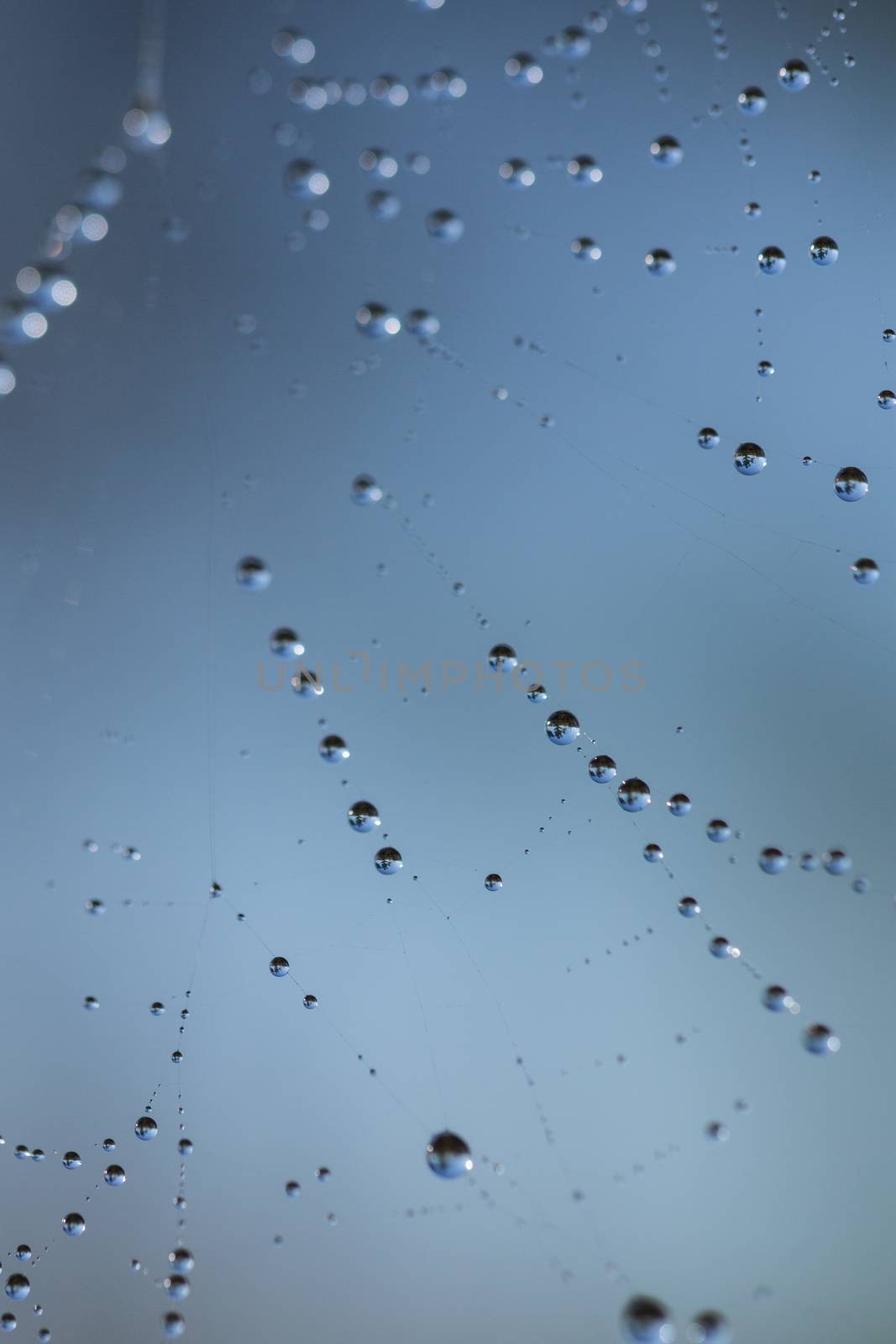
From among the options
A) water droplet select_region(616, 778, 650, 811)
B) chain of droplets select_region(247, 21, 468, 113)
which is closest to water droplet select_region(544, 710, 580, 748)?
water droplet select_region(616, 778, 650, 811)

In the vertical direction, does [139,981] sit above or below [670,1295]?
above

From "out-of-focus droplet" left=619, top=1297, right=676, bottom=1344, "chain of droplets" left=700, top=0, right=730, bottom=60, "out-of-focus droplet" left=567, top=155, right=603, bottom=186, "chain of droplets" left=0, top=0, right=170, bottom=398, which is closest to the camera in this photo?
"out-of-focus droplet" left=619, top=1297, right=676, bottom=1344

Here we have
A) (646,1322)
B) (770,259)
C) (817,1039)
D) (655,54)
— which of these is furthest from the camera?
(655,54)

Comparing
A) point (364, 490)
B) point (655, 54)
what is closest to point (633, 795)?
point (364, 490)

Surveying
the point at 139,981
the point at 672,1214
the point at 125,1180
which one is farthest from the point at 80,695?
the point at 672,1214

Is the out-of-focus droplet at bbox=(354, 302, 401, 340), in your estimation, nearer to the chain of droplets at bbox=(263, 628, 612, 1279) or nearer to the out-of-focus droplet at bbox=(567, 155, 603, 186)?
the out-of-focus droplet at bbox=(567, 155, 603, 186)

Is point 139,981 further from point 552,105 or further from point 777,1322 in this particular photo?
point 552,105

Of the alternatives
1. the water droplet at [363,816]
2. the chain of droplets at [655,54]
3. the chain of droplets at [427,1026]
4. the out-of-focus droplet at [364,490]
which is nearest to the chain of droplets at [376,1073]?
the chain of droplets at [427,1026]

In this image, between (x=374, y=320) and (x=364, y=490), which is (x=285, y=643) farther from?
(x=374, y=320)
